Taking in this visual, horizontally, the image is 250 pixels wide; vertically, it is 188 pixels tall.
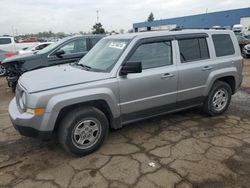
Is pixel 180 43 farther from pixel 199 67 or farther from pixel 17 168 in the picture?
pixel 17 168

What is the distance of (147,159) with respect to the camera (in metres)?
3.47

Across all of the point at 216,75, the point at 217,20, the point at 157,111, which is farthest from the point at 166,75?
the point at 217,20

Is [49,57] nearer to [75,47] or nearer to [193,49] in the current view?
[75,47]

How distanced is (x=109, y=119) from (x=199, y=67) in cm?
202

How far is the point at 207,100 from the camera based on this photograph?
4871mm

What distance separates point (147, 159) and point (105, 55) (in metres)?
1.90

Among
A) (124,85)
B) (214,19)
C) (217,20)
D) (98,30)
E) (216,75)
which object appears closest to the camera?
(124,85)

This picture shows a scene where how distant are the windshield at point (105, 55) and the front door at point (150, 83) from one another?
0.26 m

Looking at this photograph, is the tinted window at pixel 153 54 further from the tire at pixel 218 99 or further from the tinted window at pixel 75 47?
the tinted window at pixel 75 47

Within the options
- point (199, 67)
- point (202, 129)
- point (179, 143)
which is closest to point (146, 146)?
point (179, 143)

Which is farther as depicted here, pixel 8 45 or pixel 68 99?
pixel 8 45

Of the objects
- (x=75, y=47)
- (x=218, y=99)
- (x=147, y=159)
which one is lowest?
(x=147, y=159)

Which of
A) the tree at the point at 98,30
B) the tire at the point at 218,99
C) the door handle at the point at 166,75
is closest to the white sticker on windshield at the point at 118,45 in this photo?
the door handle at the point at 166,75

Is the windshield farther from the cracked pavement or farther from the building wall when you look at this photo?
the building wall
